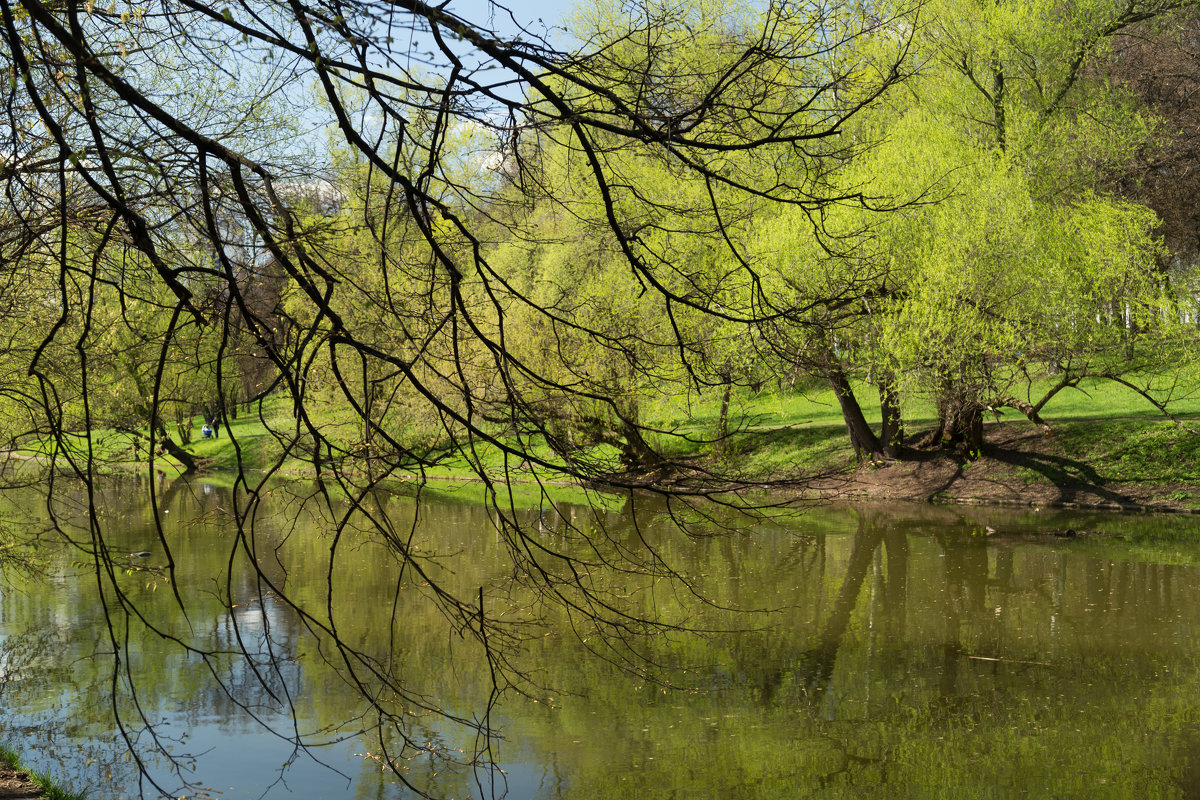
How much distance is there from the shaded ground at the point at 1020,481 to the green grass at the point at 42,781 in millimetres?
13365

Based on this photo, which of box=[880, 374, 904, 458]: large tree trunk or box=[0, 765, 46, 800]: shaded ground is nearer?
box=[0, 765, 46, 800]: shaded ground

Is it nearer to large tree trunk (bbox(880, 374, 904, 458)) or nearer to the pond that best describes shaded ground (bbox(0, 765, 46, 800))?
the pond

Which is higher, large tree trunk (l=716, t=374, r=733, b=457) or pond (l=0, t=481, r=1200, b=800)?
large tree trunk (l=716, t=374, r=733, b=457)

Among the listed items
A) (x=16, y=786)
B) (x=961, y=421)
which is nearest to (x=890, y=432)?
(x=961, y=421)

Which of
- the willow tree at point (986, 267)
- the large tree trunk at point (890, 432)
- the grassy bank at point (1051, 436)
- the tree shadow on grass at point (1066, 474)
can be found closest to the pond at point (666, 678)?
the tree shadow on grass at point (1066, 474)

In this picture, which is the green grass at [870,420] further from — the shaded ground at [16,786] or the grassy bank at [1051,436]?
the shaded ground at [16,786]

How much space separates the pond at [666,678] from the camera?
24.0ft

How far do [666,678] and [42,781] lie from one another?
4975 mm

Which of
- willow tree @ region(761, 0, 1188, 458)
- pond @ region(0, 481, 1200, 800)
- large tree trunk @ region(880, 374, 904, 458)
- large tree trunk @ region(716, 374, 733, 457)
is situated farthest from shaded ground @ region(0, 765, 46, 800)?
large tree trunk @ region(880, 374, 904, 458)

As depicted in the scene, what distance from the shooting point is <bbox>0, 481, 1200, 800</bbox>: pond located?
7305 mm

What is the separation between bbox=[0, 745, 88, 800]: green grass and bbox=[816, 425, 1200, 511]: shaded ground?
13365mm

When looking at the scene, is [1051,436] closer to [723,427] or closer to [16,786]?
[723,427]

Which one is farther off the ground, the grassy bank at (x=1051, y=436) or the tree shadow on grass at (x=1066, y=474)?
the grassy bank at (x=1051, y=436)

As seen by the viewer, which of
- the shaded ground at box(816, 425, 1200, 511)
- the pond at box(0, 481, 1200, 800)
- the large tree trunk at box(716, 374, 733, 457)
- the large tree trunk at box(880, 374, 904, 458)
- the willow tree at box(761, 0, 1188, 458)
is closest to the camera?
the large tree trunk at box(716, 374, 733, 457)
